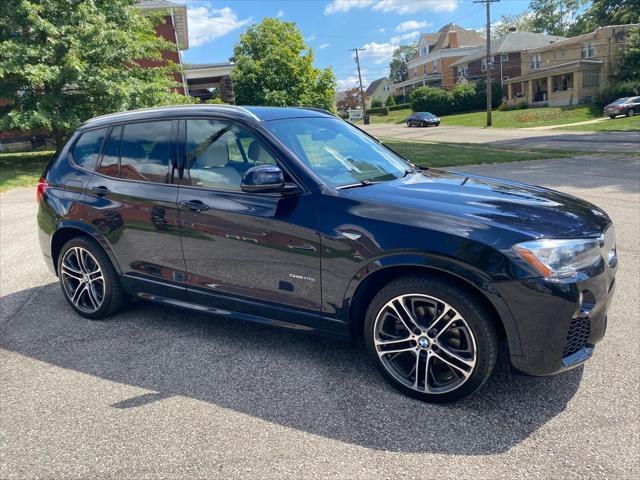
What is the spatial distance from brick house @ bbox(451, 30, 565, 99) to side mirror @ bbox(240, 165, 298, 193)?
66.6 meters

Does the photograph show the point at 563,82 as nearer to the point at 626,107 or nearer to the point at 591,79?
the point at 591,79

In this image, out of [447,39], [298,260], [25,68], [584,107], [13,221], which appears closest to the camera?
[298,260]

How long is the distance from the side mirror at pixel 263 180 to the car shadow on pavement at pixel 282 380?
4.19 feet

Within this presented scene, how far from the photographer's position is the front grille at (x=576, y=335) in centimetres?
269

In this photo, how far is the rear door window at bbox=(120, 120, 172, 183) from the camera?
3.88 metres

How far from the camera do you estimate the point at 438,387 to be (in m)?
2.97

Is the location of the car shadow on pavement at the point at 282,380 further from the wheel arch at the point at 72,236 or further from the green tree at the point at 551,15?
the green tree at the point at 551,15

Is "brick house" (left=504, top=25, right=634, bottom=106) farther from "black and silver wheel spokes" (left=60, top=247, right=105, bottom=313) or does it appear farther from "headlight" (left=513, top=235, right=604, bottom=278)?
"black and silver wheel spokes" (left=60, top=247, right=105, bottom=313)

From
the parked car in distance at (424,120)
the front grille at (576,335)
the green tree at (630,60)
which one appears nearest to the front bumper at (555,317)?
the front grille at (576,335)

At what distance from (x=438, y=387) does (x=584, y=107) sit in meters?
48.9

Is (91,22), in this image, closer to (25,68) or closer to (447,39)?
(25,68)

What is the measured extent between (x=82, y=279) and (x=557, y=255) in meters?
3.89

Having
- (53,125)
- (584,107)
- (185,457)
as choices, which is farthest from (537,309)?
(584,107)

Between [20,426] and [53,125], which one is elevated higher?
[53,125]
